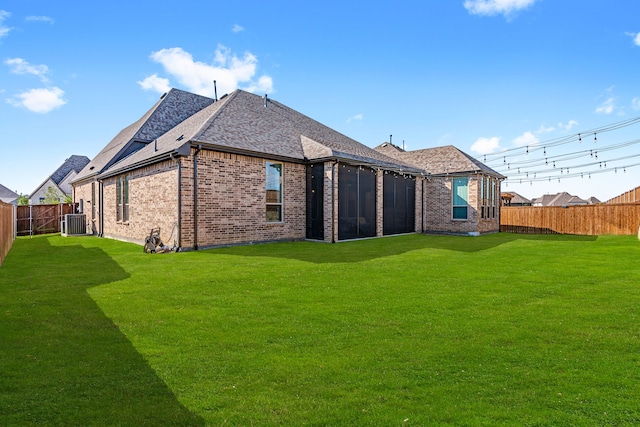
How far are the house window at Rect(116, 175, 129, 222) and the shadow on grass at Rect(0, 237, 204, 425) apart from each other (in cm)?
1030

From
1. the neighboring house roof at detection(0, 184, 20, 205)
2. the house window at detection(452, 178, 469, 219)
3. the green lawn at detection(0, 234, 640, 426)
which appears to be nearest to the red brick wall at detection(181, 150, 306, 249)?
the green lawn at detection(0, 234, 640, 426)

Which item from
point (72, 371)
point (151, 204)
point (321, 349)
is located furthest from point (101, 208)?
point (321, 349)

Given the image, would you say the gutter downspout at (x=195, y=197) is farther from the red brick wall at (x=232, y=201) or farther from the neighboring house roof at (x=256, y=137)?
the neighboring house roof at (x=256, y=137)

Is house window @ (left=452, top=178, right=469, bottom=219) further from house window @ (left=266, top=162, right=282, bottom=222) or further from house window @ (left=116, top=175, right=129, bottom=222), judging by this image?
house window @ (left=116, top=175, right=129, bottom=222)

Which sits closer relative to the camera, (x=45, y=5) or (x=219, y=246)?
(x=45, y=5)

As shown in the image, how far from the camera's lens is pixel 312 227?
563 inches

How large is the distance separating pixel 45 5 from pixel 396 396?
1245 centimetres

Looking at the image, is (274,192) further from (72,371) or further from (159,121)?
(72,371)

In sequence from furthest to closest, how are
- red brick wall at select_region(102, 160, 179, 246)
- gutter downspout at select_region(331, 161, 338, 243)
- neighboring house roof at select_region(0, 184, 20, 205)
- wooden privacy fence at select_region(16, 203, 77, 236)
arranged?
neighboring house roof at select_region(0, 184, 20, 205), wooden privacy fence at select_region(16, 203, 77, 236), gutter downspout at select_region(331, 161, 338, 243), red brick wall at select_region(102, 160, 179, 246)

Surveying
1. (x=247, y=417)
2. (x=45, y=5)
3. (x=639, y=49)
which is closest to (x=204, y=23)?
(x=45, y=5)

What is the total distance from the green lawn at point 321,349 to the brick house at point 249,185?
4.86 m

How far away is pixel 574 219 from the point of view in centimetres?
1952

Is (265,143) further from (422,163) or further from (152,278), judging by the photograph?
(422,163)

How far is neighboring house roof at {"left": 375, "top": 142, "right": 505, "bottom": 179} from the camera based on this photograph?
61.5 ft
